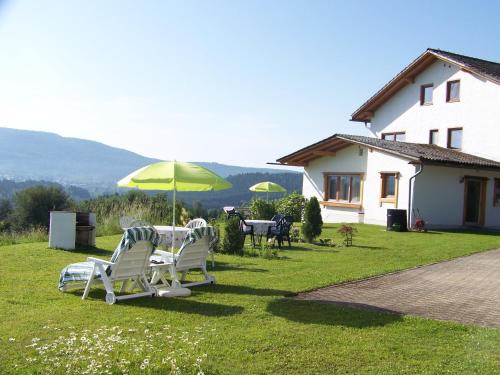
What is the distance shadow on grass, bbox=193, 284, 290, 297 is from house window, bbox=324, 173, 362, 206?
16.3 m

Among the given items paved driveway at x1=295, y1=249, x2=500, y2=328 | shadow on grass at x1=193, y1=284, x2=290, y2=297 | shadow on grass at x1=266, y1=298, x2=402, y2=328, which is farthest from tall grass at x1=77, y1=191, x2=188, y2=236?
shadow on grass at x1=266, y1=298, x2=402, y2=328

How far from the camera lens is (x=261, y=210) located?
854 inches

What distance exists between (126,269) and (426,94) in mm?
24422

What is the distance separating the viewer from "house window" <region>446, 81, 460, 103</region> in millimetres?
26859

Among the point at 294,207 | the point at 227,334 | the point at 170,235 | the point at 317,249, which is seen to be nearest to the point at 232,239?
the point at 170,235

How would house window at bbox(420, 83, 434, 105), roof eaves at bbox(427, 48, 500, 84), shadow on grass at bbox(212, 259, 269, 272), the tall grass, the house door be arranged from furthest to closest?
house window at bbox(420, 83, 434, 105)
roof eaves at bbox(427, 48, 500, 84)
the house door
the tall grass
shadow on grass at bbox(212, 259, 269, 272)

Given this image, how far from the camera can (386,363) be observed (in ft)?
16.7

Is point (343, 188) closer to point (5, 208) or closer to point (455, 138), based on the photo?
point (455, 138)

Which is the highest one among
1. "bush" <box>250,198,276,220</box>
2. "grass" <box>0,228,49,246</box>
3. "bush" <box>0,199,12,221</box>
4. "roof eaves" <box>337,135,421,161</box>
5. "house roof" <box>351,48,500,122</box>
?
"house roof" <box>351,48,500,122</box>

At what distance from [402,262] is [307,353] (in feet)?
24.6

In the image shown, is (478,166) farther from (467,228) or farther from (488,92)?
(488,92)

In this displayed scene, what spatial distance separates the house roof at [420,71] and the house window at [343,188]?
722cm

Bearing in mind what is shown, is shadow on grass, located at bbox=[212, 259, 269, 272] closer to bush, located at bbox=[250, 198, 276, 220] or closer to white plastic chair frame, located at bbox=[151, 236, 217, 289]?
white plastic chair frame, located at bbox=[151, 236, 217, 289]

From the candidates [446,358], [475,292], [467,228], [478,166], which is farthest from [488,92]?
[446,358]
